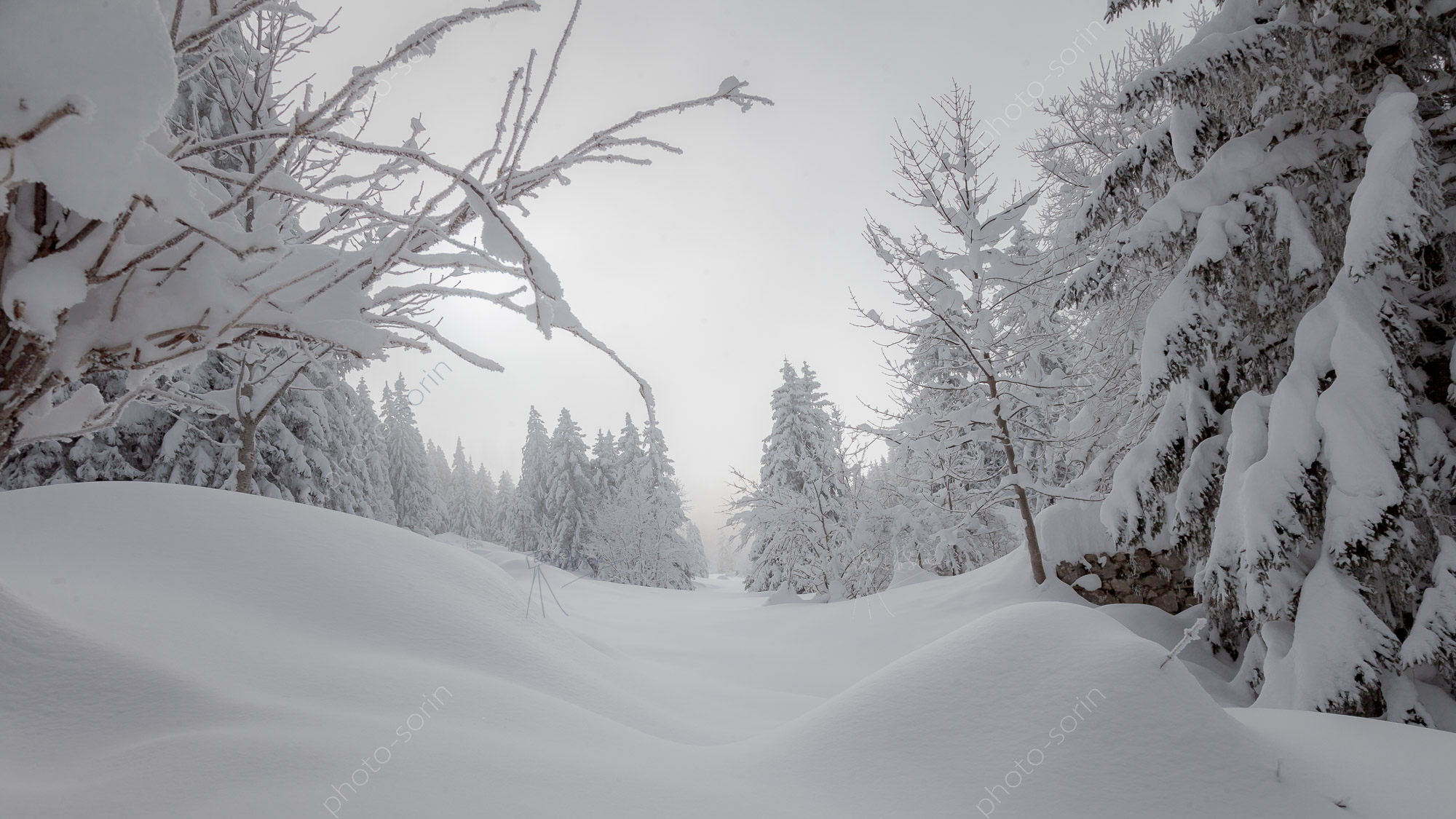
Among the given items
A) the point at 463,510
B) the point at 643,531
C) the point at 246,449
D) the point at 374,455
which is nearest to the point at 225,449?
the point at 246,449

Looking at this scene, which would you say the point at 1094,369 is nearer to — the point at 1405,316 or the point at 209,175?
the point at 1405,316

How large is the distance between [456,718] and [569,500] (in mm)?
29859

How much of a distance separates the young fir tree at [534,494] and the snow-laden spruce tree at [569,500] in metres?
0.45

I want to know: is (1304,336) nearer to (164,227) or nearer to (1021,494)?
(1021,494)

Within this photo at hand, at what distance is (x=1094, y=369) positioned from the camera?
400 inches

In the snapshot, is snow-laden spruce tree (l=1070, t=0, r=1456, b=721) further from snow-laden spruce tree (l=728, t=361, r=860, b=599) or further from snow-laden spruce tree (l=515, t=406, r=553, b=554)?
snow-laden spruce tree (l=515, t=406, r=553, b=554)

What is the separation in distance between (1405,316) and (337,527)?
726cm

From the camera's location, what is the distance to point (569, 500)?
1224 inches

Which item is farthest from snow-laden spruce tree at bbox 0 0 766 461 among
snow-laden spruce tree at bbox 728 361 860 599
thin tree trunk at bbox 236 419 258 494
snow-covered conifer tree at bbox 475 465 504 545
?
snow-covered conifer tree at bbox 475 465 504 545

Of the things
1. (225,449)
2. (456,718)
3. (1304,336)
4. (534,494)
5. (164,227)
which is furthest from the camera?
(534,494)

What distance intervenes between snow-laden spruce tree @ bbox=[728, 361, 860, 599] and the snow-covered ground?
32.6ft

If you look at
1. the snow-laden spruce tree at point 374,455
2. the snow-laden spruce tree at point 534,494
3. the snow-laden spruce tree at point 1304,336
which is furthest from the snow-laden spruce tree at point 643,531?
the snow-laden spruce tree at point 1304,336

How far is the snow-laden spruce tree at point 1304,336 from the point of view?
12.5ft

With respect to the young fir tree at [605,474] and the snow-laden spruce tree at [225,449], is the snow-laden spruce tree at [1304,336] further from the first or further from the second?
the young fir tree at [605,474]
